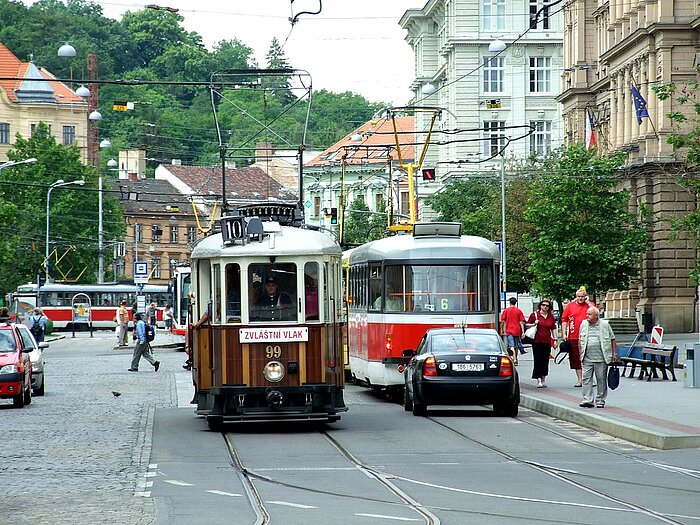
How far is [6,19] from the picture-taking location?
133 meters

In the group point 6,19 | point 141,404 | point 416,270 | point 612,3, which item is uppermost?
point 6,19

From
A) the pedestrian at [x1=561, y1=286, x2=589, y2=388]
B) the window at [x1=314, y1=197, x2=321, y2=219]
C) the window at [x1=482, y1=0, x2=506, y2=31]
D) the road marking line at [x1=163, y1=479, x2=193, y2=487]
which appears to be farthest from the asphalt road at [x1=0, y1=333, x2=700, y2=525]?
the window at [x1=314, y1=197, x2=321, y2=219]

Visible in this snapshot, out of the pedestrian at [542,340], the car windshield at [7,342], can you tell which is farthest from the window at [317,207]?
the car windshield at [7,342]

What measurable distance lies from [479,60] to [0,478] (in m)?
91.0

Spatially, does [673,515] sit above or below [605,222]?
below

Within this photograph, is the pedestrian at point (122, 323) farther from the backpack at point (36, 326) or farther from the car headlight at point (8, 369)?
the car headlight at point (8, 369)

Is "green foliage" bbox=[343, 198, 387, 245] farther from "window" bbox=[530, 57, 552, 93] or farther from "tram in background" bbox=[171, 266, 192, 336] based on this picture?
"tram in background" bbox=[171, 266, 192, 336]

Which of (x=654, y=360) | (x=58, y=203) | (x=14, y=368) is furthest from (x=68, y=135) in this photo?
(x=14, y=368)

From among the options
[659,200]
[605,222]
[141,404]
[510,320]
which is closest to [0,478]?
[141,404]

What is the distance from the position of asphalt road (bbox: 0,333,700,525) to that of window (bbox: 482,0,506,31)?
81.0m

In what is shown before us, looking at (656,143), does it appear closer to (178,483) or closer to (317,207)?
(178,483)

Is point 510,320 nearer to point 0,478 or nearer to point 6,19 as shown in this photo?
point 0,478

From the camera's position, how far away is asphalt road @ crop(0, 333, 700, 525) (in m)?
12.7

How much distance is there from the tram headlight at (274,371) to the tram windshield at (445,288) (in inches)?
281
